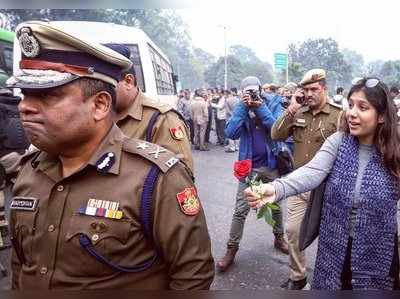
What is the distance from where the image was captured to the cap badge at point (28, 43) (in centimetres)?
121

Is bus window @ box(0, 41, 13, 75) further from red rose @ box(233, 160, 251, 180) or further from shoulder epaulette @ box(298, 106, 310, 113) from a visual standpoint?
red rose @ box(233, 160, 251, 180)

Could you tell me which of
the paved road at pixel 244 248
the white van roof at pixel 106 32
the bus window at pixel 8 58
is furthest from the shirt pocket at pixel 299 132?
the bus window at pixel 8 58

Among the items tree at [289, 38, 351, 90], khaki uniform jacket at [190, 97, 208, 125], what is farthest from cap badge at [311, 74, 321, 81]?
tree at [289, 38, 351, 90]

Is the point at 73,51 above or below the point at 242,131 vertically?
above

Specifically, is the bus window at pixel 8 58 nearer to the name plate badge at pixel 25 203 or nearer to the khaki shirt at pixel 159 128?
the khaki shirt at pixel 159 128

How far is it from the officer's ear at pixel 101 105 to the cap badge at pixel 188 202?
33 cm

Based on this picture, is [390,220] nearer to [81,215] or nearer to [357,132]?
[357,132]

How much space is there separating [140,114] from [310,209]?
1.07 m

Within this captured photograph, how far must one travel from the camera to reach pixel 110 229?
1.19 meters

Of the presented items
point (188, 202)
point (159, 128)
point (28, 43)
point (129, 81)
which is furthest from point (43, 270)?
point (129, 81)

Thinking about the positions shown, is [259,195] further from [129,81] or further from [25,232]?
[129,81]

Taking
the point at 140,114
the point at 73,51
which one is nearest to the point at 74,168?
the point at 73,51

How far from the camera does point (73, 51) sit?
123cm

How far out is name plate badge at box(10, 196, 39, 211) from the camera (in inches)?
50.0
